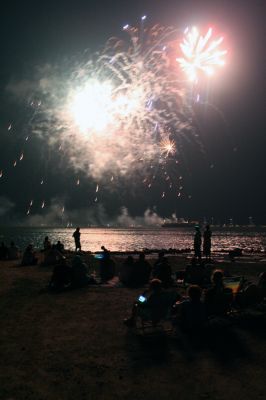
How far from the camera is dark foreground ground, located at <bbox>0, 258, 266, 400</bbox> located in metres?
6.45

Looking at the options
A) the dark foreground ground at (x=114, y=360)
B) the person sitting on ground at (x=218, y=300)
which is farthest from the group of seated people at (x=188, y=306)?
→ the dark foreground ground at (x=114, y=360)

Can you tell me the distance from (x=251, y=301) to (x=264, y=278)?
0.91 meters

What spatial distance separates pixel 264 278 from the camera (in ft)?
37.6

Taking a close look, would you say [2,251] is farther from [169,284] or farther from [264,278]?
[264,278]

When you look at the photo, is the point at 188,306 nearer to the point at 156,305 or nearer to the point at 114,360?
the point at 156,305

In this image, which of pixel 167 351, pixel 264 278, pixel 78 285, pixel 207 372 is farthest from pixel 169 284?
pixel 207 372

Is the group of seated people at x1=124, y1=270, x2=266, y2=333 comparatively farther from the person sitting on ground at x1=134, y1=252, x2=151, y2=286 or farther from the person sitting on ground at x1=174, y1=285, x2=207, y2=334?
the person sitting on ground at x1=134, y1=252, x2=151, y2=286

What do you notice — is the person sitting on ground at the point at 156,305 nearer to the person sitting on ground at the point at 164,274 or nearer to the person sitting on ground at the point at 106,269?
the person sitting on ground at the point at 164,274

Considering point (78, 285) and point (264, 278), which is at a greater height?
point (264, 278)

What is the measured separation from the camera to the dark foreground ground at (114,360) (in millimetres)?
6445

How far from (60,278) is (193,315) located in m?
8.19

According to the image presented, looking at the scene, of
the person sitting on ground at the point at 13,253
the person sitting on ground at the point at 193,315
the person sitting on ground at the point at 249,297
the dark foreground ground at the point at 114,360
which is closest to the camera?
the dark foreground ground at the point at 114,360

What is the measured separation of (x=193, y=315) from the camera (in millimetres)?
9453

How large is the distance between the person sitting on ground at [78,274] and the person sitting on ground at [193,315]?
315 inches
